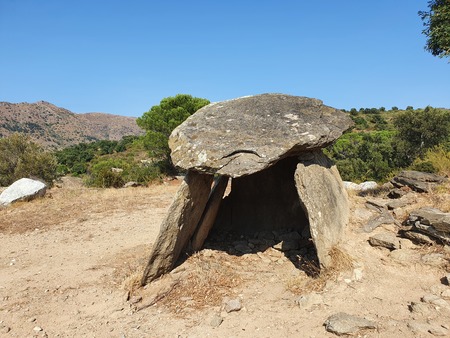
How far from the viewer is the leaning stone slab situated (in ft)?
35.8

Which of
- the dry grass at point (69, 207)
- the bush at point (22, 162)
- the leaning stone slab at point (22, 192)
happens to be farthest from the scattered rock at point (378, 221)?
the bush at point (22, 162)

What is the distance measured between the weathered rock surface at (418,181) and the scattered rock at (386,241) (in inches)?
66.9

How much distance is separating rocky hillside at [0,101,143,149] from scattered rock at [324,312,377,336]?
72028 mm

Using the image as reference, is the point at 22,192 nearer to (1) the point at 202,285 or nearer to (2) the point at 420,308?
(1) the point at 202,285

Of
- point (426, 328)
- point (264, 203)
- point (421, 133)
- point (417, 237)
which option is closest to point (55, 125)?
point (421, 133)

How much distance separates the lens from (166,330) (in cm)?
425

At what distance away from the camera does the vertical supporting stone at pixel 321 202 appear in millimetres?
5004

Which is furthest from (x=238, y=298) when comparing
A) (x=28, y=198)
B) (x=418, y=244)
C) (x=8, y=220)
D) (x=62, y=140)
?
(x=62, y=140)

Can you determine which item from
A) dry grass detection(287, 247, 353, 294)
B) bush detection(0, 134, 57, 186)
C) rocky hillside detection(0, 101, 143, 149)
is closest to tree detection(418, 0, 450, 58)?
dry grass detection(287, 247, 353, 294)

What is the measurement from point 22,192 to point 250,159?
9.41 metres

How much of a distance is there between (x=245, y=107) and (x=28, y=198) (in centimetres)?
878

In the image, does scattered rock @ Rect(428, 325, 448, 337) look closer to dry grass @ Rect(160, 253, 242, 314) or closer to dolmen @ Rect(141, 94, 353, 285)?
dolmen @ Rect(141, 94, 353, 285)

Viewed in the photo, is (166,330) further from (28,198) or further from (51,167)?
(51,167)

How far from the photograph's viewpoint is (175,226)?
530 cm
